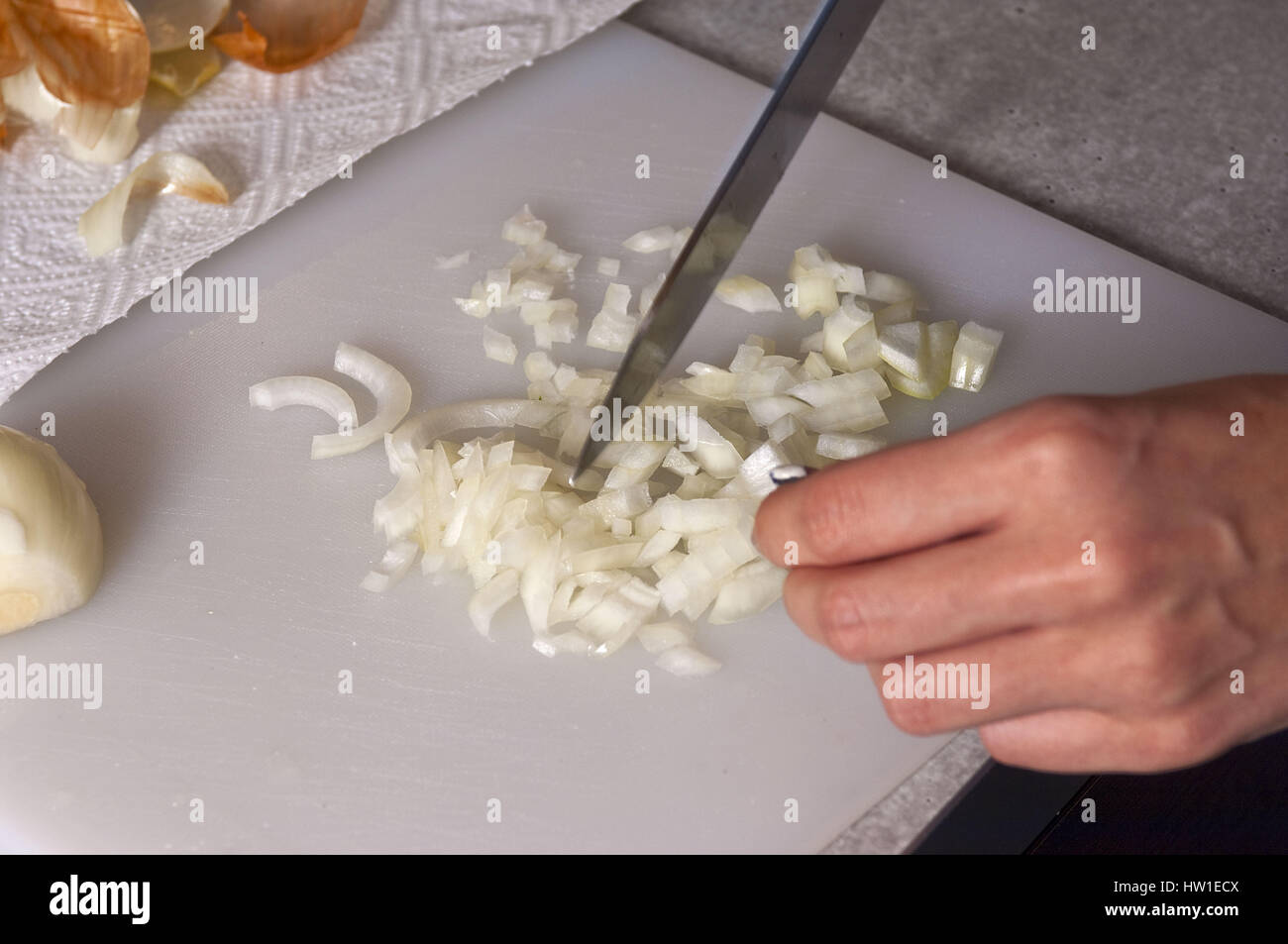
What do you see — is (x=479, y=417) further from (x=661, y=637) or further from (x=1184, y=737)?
(x=1184, y=737)

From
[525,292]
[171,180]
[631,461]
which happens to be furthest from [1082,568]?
[171,180]

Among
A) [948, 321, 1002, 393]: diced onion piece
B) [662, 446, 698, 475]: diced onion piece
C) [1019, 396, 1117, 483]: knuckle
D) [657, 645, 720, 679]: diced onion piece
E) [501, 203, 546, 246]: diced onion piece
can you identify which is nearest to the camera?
[1019, 396, 1117, 483]: knuckle

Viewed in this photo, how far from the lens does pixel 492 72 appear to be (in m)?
1.45

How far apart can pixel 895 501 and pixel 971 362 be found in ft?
1.58

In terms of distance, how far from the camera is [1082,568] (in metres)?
0.69

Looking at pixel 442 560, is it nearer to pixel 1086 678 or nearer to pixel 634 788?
pixel 634 788

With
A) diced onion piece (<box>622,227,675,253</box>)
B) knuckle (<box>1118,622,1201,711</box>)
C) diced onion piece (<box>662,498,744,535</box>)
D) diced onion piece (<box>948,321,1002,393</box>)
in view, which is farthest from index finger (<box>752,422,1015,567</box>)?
diced onion piece (<box>622,227,675,253</box>)

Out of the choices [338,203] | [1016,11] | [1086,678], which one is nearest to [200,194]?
[338,203]

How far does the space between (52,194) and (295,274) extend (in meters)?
0.27

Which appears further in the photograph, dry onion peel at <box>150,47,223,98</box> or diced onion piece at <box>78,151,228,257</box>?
dry onion peel at <box>150,47,223,98</box>

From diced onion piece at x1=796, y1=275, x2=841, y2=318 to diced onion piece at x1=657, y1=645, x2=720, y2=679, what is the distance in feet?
1.35

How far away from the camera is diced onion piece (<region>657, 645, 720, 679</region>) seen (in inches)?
38.0

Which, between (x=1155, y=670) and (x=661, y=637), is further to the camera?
(x=661, y=637)

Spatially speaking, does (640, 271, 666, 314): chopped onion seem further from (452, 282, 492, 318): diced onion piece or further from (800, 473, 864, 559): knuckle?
(800, 473, 864, 559): knuckle
